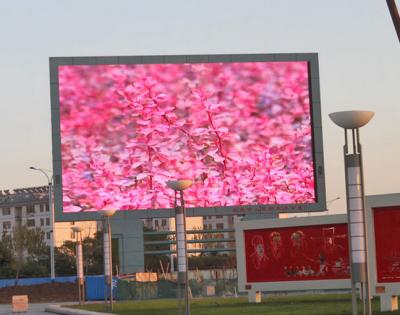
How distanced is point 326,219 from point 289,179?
17937mm

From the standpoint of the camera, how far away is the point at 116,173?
5334cm

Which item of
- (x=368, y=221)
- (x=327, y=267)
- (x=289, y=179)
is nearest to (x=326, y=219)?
(x=327, y=267)

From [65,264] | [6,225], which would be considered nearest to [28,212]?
[6,225]

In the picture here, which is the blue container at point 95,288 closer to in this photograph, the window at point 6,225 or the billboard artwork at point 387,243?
the billboard artwork at point 387,243

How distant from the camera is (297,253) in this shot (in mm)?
38250

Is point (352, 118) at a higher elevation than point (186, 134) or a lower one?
lower

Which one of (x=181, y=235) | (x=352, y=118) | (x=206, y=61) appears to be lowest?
(x=181, y=235)

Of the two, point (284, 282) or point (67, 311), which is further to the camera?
point (67, 311)

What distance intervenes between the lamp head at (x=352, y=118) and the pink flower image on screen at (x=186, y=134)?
3253cm

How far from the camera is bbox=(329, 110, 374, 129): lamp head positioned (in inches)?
830

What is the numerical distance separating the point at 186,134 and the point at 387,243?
77.8 ft

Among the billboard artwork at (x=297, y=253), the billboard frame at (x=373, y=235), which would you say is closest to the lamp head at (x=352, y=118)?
the billboard frame at (x=373, y=235)

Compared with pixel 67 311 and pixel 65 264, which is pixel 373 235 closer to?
pixel 67 311

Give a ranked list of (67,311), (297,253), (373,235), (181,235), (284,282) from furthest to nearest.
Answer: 1. (67,311)
2. (284,282)
3. (297,253)
4. (373,235)
5. (181,235)
